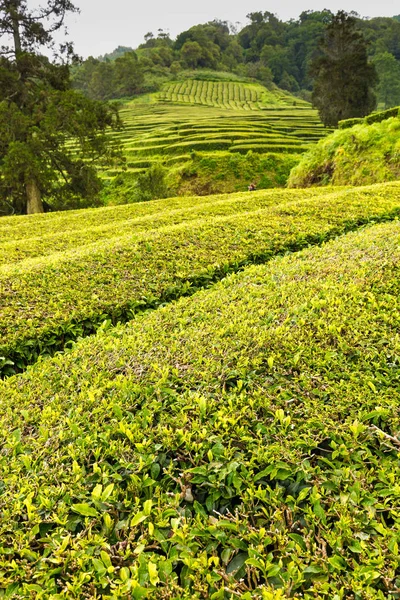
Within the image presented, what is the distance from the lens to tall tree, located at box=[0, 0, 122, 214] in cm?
1502

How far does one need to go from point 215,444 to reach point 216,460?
0.10 meters

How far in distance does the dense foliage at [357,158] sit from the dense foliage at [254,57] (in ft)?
176

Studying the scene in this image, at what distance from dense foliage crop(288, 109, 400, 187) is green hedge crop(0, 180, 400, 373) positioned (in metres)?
6.26

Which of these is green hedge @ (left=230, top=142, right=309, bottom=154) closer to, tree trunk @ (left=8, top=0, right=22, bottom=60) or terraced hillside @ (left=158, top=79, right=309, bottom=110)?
tree trunk @ (left=8, top=0, right=22, bottom=60)

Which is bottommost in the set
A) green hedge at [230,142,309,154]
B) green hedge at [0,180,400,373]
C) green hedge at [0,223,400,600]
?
green hedge at [0,223,400,600]

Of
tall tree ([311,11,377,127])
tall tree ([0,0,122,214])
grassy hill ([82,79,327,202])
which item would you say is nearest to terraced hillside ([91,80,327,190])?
grassy hill ([82,79,327,202])

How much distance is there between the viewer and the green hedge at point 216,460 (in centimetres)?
169

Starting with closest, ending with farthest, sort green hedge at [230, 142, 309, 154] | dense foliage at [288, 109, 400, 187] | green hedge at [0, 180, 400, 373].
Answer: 1. green hedge at [0, 180, 400, 373]
2. dense foliage at [288, 109, 400, 187]
3. green hedge at [230, 142, 309, 154]

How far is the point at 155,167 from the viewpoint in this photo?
23.4 meters

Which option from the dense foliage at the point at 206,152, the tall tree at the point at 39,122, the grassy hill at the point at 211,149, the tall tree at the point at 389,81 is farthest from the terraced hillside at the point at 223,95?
the tall tree at the point at 39,122

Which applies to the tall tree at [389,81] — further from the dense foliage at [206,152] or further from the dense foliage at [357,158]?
the dense foliage at [357,158]

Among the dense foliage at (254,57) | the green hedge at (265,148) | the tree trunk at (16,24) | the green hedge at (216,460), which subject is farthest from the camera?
the dense foliage at (254,57)

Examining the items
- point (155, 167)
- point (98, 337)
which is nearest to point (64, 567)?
point (98, 337)

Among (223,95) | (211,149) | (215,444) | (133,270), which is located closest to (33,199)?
(133,270)
